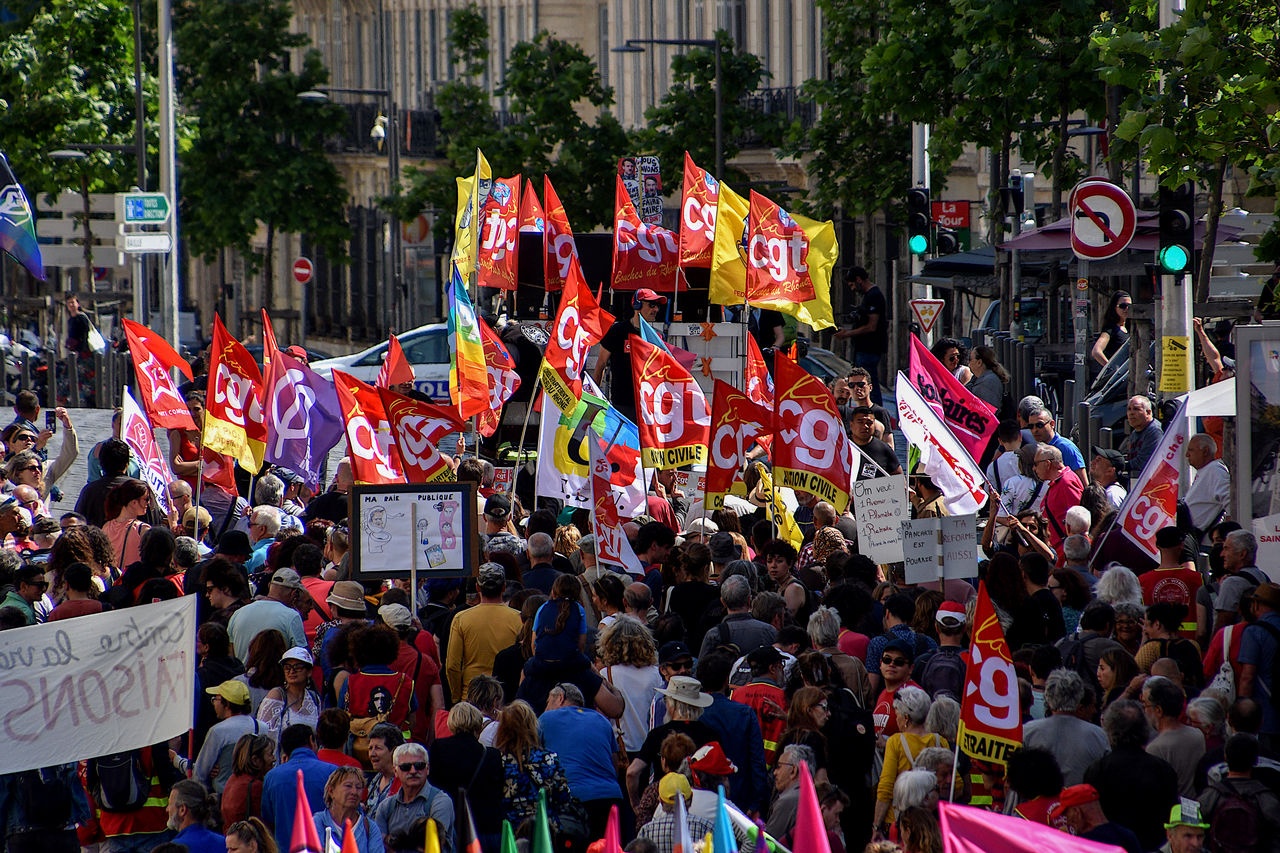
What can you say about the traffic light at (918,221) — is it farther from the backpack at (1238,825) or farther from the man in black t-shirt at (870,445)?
the backpack at (1238,825)

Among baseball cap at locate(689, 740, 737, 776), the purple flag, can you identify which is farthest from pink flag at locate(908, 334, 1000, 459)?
baseball cap at locate(689, 740, 737, 776)

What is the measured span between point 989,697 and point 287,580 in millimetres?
3953

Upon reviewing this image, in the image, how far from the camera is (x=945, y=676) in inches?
365

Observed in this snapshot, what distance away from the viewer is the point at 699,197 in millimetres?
18812

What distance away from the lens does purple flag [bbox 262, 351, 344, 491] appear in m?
14.8

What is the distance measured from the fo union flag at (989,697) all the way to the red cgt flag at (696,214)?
34.6 ft

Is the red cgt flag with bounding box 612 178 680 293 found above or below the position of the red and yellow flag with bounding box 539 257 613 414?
above

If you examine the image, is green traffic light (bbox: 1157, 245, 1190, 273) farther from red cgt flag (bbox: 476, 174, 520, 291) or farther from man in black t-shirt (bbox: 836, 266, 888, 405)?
red cgt flag (bbox: 476, 174, 520, 291)

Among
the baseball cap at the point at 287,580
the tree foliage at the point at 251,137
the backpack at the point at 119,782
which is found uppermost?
the tree foliage at the point at 251,137

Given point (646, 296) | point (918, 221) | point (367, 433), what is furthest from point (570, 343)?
point (918, 221)

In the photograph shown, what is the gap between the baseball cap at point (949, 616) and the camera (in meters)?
9.62

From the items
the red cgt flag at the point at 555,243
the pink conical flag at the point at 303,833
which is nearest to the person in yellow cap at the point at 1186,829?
the pink conical flag at the point at 303,833

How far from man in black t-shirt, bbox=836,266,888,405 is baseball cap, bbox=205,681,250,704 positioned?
12.4m

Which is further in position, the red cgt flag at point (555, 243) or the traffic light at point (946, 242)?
the traffic light at point (946, 242)
